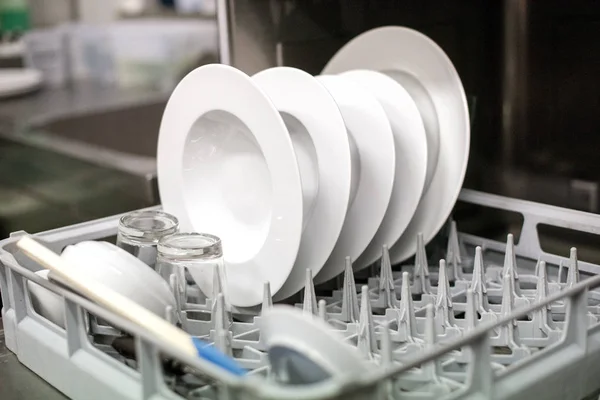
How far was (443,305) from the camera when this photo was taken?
0.85m

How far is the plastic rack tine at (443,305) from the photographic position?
0.84 meters

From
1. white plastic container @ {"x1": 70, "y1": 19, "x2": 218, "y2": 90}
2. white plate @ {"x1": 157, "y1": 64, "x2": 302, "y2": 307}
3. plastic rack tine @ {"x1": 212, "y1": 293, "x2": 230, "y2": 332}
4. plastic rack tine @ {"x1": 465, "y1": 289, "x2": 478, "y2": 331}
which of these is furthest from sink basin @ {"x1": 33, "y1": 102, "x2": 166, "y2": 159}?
plastic rack tine @ {"x1": 465, "y1": 289, "x2": 478, "y2": 331}

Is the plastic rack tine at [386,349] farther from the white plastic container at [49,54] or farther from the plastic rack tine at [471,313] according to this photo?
the white plastic container at [49,54]

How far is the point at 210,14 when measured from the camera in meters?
2.02

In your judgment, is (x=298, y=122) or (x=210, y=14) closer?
(x=298, y=122)

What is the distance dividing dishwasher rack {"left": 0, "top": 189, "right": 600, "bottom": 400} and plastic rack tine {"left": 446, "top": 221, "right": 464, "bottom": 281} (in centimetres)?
5

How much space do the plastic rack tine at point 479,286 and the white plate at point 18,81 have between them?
4.70 feet

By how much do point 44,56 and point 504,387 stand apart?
6.19ft

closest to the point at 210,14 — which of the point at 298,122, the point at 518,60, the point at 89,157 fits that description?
the point at 89,157

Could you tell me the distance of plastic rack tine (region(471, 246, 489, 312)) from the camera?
2.91 feet

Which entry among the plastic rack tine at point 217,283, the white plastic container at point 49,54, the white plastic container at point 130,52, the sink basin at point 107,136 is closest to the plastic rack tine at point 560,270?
the plastic rack tine at point 217,283

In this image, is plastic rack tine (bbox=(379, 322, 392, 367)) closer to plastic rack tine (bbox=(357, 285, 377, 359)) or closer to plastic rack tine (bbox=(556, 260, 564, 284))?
plastic rack tine (bbox=(357, 285, 377, 359))

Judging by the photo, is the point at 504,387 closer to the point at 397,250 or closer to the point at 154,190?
the point at 397,250

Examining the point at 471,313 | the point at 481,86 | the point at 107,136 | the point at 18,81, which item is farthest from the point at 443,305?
the point at 18,81
